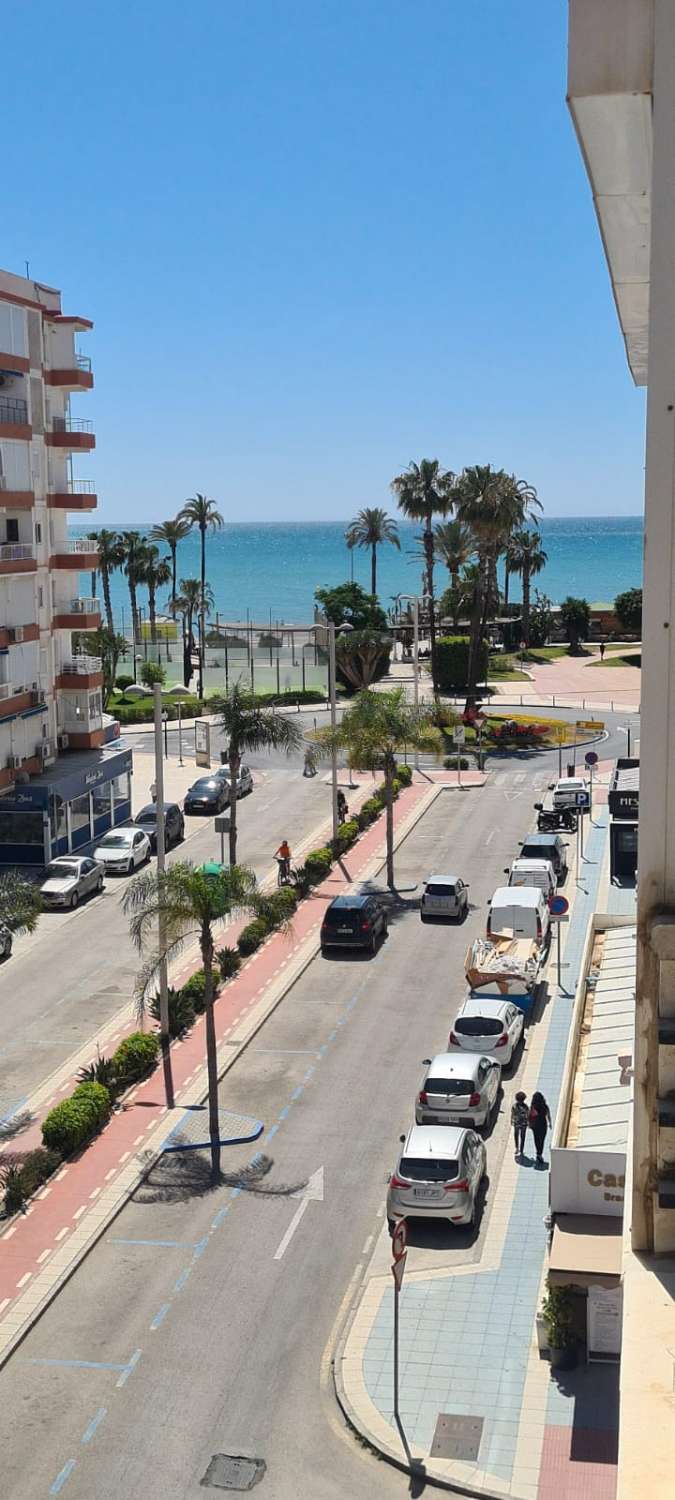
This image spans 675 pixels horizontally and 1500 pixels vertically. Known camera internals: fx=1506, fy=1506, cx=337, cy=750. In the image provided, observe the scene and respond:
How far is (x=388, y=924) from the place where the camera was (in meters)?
41.1

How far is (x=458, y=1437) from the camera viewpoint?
1766 cm

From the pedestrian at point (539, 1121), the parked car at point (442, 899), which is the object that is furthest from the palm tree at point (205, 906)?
the parked car at point (442, 899)

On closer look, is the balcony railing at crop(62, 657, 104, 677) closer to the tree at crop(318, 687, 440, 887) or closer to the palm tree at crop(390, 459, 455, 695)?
the tree at crop(318, 687, 440, 887)

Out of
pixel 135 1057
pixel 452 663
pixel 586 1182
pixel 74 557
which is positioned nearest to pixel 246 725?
pixel 74 557

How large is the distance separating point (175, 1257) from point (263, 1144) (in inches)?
165

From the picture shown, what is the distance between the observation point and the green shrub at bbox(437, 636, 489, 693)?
8525 cm

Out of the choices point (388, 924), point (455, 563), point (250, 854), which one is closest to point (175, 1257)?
point (388, 924)

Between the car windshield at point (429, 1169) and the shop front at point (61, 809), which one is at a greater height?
the shop front at point (61, 809)

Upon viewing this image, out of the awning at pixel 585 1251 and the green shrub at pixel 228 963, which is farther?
the green shrub at pixel 228 963

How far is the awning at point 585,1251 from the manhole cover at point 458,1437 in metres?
2.04

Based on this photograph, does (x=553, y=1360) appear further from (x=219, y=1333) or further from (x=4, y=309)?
(x=4, y=309)

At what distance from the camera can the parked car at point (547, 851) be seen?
4525cm

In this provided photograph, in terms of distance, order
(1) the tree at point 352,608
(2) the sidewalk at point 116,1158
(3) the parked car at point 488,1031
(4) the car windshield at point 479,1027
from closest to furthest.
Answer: (2) the sidewalk at point 116,1158 → (3) the parked car at point 488,1031 → (4) the car windshield at point 479,1027 → (1) the tree at point 352,608

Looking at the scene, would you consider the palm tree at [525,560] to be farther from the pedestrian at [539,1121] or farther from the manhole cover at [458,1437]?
the manhole cover at [458,1437]
